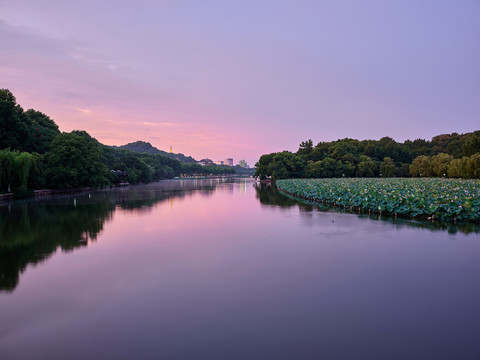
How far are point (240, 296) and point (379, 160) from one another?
86.8 metres

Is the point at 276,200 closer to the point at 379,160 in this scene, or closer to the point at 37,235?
the point at 37,235

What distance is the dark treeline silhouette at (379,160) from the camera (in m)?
52.1

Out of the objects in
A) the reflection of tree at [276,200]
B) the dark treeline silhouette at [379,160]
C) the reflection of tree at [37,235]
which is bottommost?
the reflection of tree at [276,200]

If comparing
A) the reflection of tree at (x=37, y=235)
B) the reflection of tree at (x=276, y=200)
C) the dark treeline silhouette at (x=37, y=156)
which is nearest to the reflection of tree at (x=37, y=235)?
the reflection of tree at (x=37, y=235)

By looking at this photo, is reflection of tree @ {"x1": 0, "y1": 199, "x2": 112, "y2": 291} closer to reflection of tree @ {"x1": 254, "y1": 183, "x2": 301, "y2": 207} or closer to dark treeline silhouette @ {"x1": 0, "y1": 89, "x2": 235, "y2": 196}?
dark treeline silhouette @ {"x1": 0, "y1": 89, "x2": 235, "y2": 196}

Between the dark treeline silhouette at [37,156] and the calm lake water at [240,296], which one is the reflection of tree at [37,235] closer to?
the calm lake water at [240,296]

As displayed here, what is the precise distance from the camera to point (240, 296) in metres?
6.84

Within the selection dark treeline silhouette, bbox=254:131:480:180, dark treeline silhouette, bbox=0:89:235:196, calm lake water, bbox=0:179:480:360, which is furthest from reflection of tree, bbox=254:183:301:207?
dark treeline silhouette, bbox=254:131:480:180

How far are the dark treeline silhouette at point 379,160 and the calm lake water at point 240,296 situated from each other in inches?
1661

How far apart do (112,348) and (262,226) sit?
11.6 metres

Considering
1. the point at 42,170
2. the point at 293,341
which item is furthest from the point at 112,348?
the point at 42,170

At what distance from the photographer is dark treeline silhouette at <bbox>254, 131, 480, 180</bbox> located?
2050 inches

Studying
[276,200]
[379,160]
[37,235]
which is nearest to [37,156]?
[37,235]

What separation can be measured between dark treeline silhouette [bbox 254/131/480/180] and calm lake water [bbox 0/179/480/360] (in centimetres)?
4219
